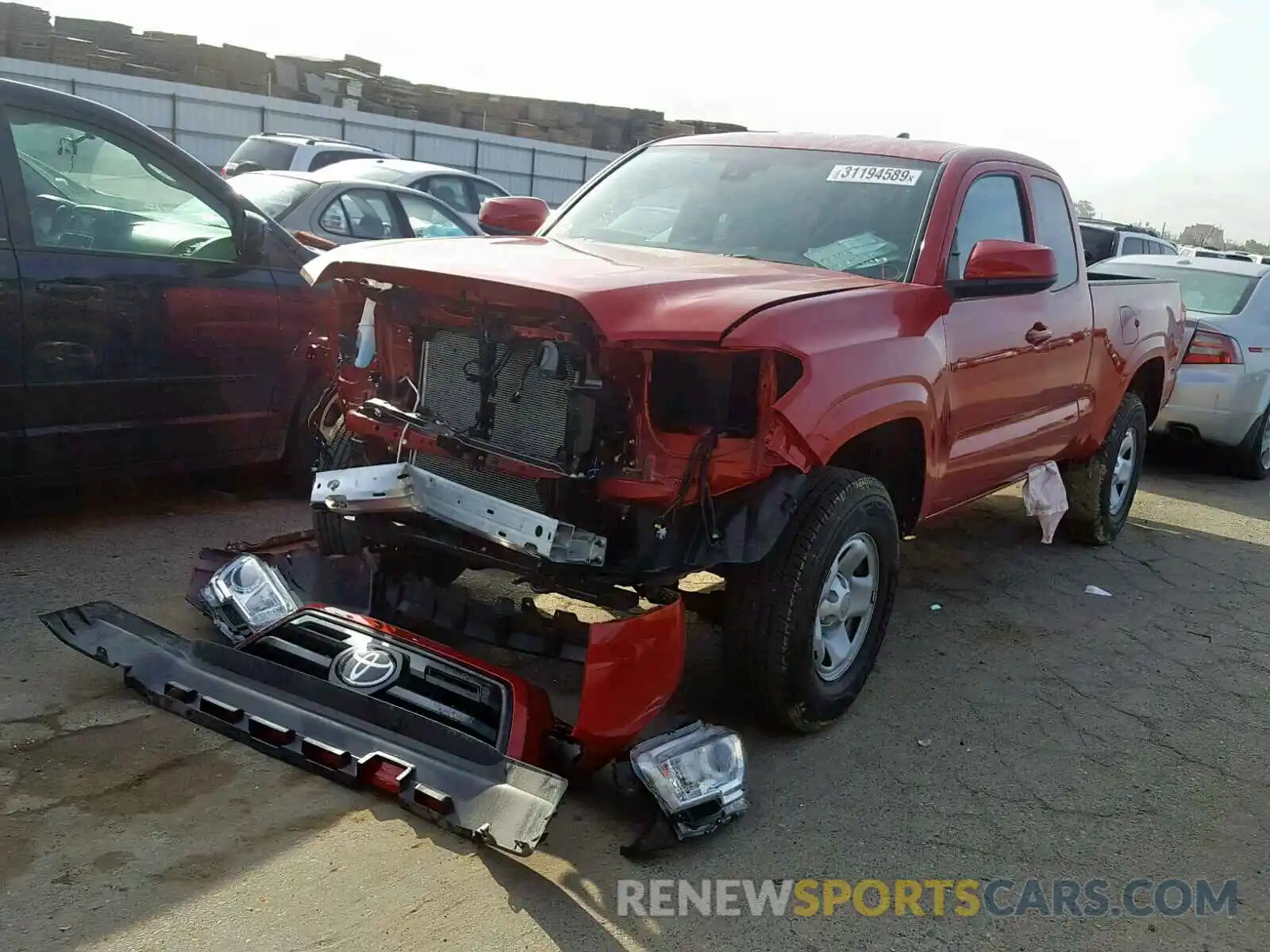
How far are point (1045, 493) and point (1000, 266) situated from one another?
1.79m

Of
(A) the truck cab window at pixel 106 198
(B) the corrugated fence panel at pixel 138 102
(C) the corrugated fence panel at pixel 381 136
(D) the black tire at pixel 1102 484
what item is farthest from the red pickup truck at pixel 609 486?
(C) the corrugated fence panel at pixel 381 136

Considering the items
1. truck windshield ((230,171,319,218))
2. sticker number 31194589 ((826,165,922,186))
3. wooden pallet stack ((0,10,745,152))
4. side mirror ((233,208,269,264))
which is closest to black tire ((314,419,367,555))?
side mirror ((233,208,269,264))

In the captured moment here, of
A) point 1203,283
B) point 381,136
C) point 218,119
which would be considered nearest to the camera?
point 1203,283

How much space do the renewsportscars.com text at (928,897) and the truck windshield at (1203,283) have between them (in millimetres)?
6810

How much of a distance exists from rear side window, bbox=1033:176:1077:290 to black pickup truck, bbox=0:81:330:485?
3.25 metres

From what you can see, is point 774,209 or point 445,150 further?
point 445,150

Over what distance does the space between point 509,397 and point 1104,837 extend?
7.14 feet

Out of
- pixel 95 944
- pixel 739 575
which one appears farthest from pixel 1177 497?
pixel 95 944

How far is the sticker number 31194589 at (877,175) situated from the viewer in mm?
4535

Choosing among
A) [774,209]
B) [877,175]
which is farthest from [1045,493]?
[774,209]

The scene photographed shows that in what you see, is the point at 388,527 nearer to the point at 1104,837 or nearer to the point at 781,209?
the point at 781,209

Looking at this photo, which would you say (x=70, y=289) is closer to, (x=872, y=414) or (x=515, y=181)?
(x=872, y=414)

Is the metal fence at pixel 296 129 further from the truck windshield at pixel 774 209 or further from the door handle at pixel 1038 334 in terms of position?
the door handle at pixel 1038 334

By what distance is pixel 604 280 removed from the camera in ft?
10.9
